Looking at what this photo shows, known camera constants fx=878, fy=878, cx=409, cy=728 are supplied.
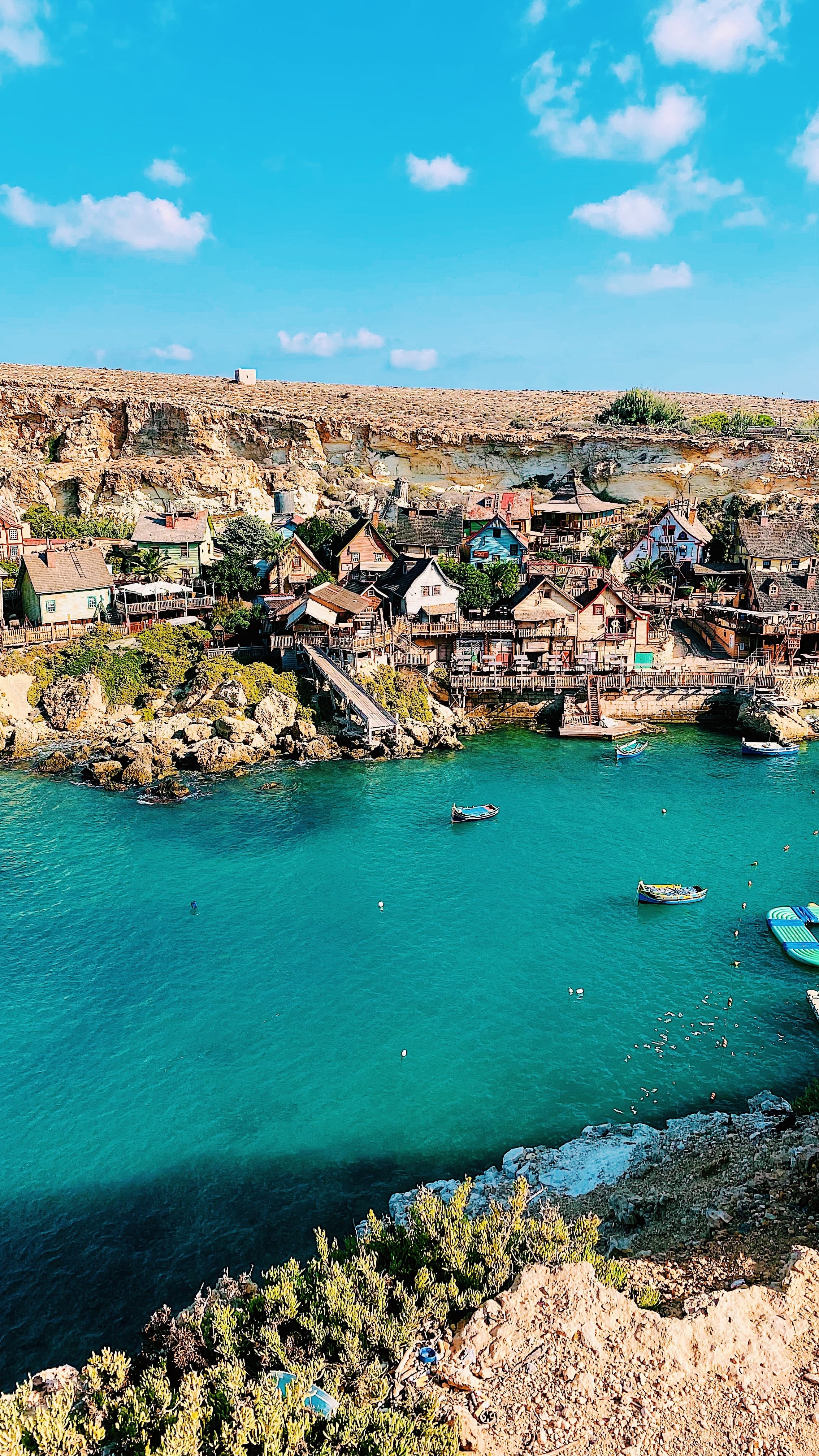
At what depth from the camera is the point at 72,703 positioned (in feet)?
213

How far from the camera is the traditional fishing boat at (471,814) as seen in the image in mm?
52531

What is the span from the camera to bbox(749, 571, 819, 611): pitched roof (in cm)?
7794

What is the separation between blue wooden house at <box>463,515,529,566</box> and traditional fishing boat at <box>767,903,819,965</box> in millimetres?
54431

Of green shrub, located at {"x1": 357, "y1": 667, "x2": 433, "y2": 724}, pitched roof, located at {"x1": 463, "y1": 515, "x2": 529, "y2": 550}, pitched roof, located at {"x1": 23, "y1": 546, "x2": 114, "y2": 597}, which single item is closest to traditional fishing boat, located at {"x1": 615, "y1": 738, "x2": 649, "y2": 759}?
green shrub, located at {"x1": 357, "y1": 667, "x2": 433, "y2": 724}

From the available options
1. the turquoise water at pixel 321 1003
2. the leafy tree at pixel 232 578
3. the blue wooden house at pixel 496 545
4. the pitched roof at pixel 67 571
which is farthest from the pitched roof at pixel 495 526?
the turquoise water at pixel 321 1003

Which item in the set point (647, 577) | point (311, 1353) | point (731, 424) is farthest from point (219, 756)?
point (731, 424)

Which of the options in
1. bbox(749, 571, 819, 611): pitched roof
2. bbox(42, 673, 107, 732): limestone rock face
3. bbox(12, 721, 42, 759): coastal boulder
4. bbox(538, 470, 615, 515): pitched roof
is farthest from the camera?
bbox(538, 470, 615, 515): pitched roof

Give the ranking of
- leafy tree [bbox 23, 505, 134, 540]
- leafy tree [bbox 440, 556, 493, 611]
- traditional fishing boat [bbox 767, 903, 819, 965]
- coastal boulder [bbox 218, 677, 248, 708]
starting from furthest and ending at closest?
leafy tree [bbox 23, 505, 134, 540]
leafy tree [bbox 440, 556, 493, 611]
coastal boulder [bbox 218, 677, 248, 708]
traditional fishing boat [bbox 767, 903, 819, 965]

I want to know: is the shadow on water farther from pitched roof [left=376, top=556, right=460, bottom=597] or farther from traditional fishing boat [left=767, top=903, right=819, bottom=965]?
pitched roof [left=376, top=556, right=460, bottom=597]

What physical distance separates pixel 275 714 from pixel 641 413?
84652mm

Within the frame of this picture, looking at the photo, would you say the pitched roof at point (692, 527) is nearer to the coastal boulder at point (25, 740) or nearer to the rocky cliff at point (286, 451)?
the rocky cliff at point (286, 451)

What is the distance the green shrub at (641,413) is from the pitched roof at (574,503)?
69.2 ft

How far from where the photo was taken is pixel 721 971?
125 feet

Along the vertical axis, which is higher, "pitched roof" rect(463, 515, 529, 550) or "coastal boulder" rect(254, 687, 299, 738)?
"pitched roof" rect(463, 515, 529, 550)
